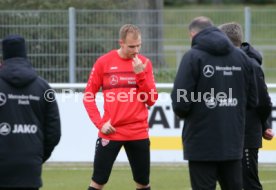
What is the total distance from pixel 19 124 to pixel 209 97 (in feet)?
5.67

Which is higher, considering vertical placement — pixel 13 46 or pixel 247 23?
pixel 13 46

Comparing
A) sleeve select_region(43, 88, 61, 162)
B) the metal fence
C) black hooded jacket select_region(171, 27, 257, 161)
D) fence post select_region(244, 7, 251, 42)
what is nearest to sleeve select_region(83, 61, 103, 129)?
black hooded jacket select_region(171, 27, 257, 161)

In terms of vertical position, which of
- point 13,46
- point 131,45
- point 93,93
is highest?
point 13,46

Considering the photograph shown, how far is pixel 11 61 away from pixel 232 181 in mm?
2342

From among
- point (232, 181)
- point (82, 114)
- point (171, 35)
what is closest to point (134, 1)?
point (171, 35)

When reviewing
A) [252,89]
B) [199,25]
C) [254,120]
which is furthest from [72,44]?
[199,25]

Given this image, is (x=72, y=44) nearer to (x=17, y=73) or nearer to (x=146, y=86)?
(x=146, y=86)

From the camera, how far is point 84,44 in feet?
50.1

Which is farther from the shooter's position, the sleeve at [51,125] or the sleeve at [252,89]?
the sleeve at [252,89]

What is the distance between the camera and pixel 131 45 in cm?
887

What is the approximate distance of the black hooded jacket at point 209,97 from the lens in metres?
7.38

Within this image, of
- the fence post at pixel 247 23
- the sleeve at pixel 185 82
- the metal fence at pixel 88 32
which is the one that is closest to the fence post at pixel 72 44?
the metal fence at pixel 88 32

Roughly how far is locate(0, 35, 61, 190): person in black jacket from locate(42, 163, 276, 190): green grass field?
4.41m

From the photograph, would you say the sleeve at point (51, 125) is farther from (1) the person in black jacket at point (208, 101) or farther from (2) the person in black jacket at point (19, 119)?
(1) the person in black jacket at point (208, 101)
